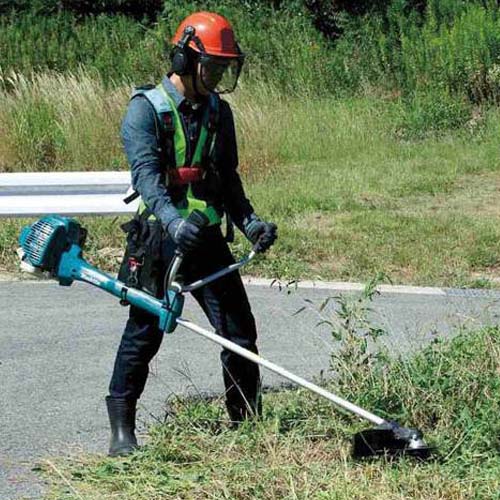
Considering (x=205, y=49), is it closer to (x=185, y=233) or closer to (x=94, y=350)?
A: (x=185, y=233)

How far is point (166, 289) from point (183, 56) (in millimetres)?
911

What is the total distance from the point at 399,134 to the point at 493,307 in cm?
642

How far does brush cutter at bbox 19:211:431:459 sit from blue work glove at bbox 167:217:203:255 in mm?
39

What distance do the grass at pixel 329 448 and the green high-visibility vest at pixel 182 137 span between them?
3.01 feet

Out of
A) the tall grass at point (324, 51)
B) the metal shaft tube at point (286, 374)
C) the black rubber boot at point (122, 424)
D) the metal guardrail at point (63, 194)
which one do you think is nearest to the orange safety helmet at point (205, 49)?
the metal shaft tube at point (286, 374)

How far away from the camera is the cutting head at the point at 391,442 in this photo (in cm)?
459

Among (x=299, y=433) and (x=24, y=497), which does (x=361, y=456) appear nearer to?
(x=299, y=433)

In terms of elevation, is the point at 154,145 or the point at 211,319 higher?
the point at 154,145

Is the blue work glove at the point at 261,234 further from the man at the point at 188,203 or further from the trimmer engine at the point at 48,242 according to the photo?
the trimmer engine at the point at 48,242

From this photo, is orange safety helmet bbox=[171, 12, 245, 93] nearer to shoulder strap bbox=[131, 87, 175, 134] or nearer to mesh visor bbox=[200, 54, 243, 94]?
mesh visor bbox=[200, 54, 243, 94]

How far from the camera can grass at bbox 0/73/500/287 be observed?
9.23 m

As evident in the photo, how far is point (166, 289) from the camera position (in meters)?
4.84

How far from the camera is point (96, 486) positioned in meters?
4.71

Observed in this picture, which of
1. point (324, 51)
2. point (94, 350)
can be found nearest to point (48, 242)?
point (94, 350)
